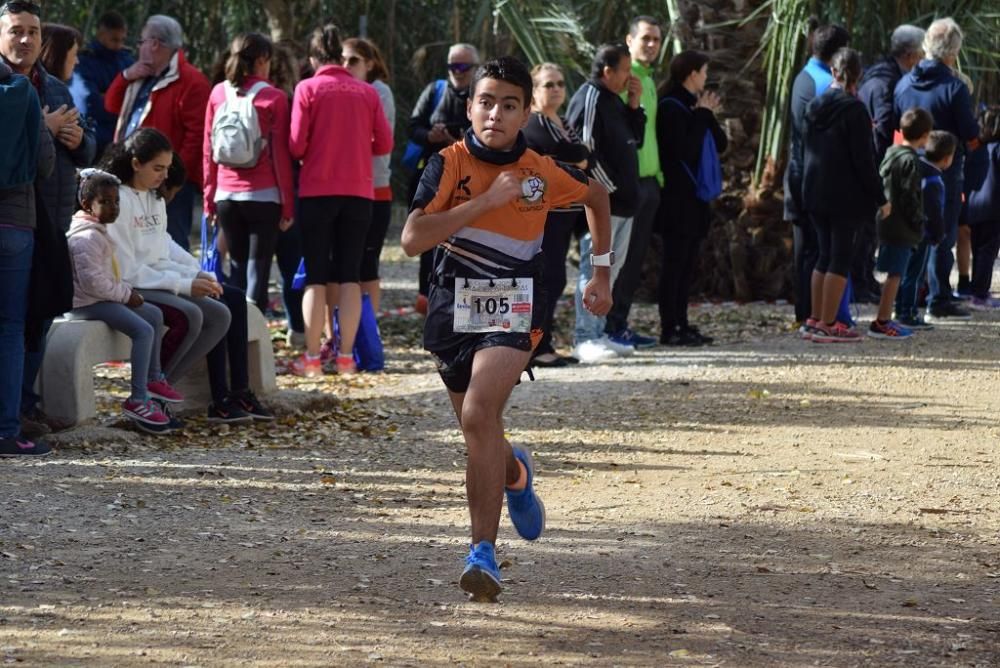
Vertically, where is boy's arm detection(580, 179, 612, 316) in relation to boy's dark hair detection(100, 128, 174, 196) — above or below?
below

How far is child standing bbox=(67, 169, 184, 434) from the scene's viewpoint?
25.8ft

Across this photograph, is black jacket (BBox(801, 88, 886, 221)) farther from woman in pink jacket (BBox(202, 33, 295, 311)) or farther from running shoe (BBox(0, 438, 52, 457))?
running shoe (BBox(0, 438, 52, 457))

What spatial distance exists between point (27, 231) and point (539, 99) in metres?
3.44

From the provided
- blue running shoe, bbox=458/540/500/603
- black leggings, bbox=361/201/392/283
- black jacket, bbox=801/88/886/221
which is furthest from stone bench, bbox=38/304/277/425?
black jacket, bbox=801/88/886/221

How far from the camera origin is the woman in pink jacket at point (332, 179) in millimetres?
9852

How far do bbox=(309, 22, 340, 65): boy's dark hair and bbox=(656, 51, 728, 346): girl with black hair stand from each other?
241 cm

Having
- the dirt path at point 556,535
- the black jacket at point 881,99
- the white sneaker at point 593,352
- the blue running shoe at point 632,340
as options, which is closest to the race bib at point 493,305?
the dirt path at point 556,535

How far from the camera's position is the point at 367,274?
11.4m

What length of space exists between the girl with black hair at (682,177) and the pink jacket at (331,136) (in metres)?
2.32

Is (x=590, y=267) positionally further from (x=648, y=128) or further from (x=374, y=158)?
(x=374, y=158)

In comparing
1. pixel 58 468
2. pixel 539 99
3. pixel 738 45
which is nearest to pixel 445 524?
pixel 58 468

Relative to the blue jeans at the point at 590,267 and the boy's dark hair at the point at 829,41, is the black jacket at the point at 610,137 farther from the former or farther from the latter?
the boy's dark hair at the point at 829,41

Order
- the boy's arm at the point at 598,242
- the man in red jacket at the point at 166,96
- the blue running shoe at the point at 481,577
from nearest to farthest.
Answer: the blue running shoe at the point at 481,577 → the boy's arm at the point at 598,242 → the man in red jacket at the point at 166,96

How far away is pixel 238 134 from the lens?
386 inches
